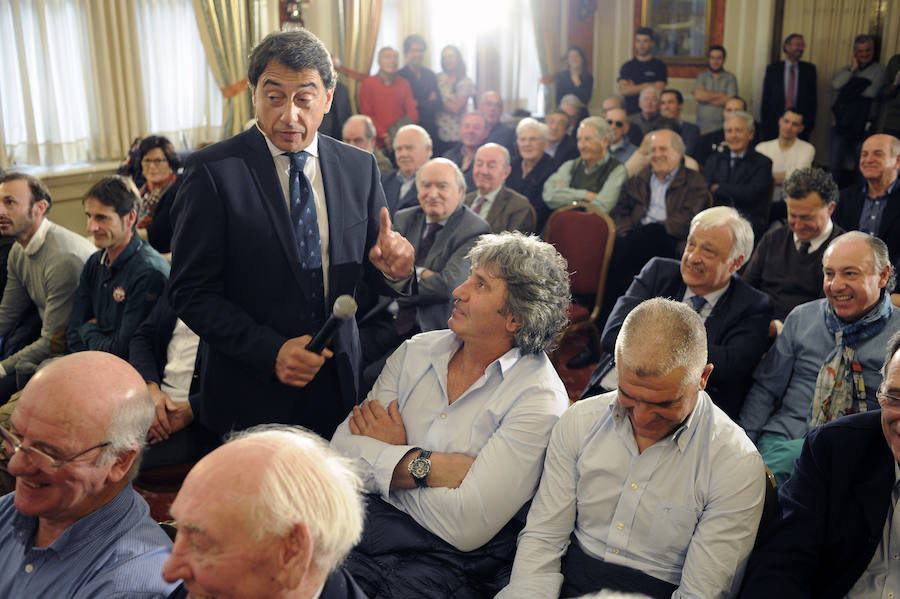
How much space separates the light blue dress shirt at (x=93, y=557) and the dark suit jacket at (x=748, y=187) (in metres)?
4.48

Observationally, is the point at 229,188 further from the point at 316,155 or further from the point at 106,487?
the point at 106,487

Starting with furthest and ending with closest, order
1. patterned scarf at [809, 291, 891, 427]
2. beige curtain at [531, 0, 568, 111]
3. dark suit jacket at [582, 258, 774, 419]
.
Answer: beige curtain at [531, 0, 568, 111], dark suit jacket at [582, 258, 774, 419], patterned scarf at [809, 291, 891, 427]

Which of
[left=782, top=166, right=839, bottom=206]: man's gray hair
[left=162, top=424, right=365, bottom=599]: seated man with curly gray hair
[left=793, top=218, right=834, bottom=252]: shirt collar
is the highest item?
[left=782, top=166, right=839, bottom=206]: man's gray hair

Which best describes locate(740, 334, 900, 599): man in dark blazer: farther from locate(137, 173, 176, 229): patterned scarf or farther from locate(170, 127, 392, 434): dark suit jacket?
locate(137, 173, 176, 229): patterned scarf

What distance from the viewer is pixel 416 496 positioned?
1816mm

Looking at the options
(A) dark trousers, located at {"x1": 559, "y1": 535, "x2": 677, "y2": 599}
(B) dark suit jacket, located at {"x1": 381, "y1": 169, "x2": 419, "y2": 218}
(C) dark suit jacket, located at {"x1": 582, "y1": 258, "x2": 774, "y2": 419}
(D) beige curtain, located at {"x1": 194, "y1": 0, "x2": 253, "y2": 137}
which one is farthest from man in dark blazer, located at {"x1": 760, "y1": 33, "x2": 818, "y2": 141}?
(A) dark trousers, located at {"x1": 559, "y1": 535, "x2": 677, "y2": 599}

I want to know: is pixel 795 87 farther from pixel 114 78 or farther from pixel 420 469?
pixel 420 469

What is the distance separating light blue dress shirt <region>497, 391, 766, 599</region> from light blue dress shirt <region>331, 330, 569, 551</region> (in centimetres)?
6

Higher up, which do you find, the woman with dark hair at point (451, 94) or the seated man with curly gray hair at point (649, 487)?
the woman with dark hair at point (451, 94)

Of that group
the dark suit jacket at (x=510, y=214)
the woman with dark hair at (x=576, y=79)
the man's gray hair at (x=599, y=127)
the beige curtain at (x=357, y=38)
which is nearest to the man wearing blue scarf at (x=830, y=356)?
the dark suit jacket at (x=510, y=214)

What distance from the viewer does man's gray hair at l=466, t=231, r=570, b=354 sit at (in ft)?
6.31

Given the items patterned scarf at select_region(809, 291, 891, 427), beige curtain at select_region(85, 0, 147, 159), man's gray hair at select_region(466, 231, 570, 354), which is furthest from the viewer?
beige curtain at select_region(85, 0, 147, 159)

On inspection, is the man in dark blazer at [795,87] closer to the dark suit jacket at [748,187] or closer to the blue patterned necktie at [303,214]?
the dark suit jacket at [748,187]

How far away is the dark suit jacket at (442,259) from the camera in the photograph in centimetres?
337
